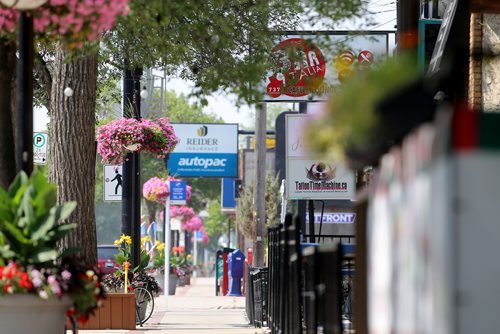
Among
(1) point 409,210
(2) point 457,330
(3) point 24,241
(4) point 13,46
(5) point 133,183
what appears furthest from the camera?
(5) point 133,183

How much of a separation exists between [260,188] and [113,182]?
9.58 metres

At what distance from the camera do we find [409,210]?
474 cm

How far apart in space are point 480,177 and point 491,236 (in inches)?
8.6

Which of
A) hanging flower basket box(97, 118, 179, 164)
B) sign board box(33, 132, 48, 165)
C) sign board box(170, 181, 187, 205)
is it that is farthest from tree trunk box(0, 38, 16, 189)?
sign board box(170, 181, 187, 205)

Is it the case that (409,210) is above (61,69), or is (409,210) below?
below

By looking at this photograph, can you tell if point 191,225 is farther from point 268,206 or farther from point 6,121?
point 6,121

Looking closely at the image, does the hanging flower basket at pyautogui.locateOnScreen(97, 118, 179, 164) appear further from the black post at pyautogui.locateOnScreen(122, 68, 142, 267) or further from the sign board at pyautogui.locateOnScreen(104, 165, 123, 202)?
the sign board at pyautogui.locateOnScreen(104, 165, 123, 202)

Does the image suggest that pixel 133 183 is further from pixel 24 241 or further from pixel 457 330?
pixel 457 330

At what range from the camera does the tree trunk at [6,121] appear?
12.8m

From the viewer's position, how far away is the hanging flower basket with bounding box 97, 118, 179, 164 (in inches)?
915

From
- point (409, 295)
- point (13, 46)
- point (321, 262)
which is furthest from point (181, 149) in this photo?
point (409, 295)

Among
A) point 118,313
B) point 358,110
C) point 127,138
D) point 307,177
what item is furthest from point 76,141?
point 307,177

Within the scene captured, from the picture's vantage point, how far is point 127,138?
76.2ft

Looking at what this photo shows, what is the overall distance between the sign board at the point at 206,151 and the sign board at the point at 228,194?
23.0 metres
